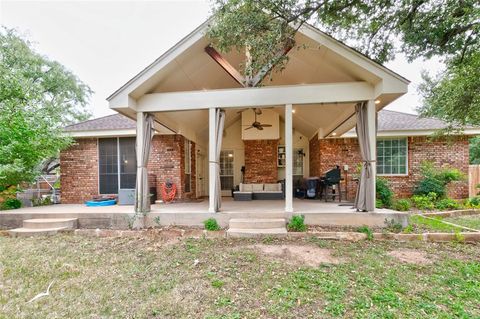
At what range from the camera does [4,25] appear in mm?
13328

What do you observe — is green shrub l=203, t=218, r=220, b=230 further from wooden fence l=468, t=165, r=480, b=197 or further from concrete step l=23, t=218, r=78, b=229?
wooden fence l=468, t=165, r=480, b=197

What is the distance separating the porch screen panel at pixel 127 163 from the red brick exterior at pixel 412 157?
7.53m

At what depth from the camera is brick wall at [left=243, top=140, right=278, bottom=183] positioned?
1094 cm

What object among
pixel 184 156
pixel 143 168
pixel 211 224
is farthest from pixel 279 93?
pixel 184 156

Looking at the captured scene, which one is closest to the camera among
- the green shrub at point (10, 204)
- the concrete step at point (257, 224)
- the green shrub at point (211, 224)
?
the concrete step at point (257, 224)

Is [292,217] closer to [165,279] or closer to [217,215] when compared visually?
[217,215]

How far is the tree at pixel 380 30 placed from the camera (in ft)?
14.5

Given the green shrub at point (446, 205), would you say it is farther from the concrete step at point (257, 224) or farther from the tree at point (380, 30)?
the concrete step at point (257, 224)

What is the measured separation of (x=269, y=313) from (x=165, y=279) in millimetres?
1655

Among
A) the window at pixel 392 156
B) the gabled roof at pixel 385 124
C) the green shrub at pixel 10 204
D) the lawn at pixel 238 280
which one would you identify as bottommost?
the lawn at pixel 238 280

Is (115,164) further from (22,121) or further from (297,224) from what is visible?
(297,224)

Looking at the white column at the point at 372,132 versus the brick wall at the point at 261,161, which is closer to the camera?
the white column at the point at 372,132

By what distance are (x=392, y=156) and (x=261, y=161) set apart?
5.50 meters

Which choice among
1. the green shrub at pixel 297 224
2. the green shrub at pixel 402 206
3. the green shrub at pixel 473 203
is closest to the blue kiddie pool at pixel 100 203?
the green shrub at pixel 297 224
